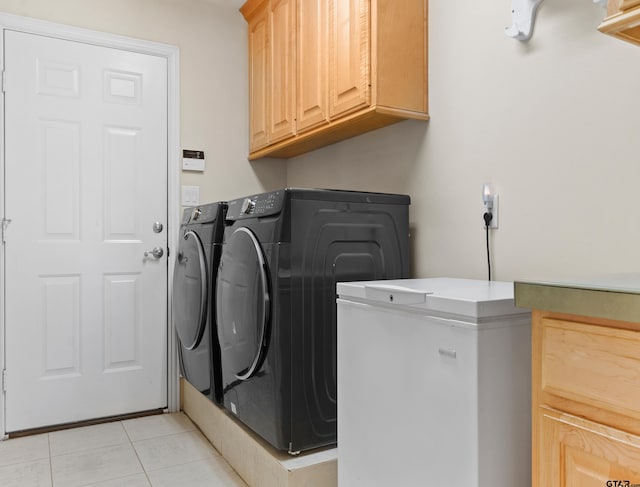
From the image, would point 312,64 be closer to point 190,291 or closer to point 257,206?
point 257,206

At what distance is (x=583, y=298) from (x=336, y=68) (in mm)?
1626

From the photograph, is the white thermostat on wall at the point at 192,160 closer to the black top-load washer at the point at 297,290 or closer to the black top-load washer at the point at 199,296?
the black top-load washer at the point at 199,296

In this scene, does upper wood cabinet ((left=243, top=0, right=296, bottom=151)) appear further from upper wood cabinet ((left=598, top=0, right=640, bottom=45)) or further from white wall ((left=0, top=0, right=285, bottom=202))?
upper wood cabinet ((left=598, top=0, right=640, bottom=45))

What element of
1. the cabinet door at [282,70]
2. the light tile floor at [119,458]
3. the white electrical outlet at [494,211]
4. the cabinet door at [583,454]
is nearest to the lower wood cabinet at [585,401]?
the cabinet door at [583,454]

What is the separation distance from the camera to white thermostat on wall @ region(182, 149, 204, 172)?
3051 millimetres

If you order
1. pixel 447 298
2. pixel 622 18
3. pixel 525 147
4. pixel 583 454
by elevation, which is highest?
pixel 622 18

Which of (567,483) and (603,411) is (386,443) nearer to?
(567,483)

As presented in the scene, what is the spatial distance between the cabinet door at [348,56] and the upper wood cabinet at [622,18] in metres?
0.98

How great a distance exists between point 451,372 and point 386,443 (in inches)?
13.6

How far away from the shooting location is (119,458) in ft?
7.64

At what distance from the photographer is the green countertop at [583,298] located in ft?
2.70

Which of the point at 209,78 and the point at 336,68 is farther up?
the point at 209,78

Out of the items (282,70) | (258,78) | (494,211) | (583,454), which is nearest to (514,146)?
(494,211)

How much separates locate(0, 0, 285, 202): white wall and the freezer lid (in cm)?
182
